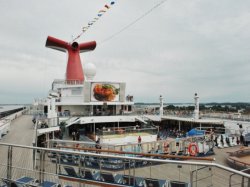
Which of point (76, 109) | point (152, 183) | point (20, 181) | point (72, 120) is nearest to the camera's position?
point (152, 183)

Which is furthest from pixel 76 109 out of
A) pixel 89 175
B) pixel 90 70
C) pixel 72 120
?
pixel 89 175

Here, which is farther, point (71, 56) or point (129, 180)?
point (71, 56)

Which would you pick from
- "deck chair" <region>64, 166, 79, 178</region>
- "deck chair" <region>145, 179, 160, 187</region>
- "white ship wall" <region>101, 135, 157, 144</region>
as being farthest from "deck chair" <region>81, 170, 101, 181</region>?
"white ship wall" <region>101, 135, 157, 144</region>

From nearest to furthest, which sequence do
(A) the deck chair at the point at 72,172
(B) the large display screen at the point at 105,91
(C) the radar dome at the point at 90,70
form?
(A) the deck chair at the point at 72,172
(B) the large display screen at the point at 105,91
(C) the radar dome at the point at 90,70

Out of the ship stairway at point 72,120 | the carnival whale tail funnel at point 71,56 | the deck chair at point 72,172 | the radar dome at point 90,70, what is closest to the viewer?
the deck chair at point 72,172

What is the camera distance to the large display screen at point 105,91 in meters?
26.8

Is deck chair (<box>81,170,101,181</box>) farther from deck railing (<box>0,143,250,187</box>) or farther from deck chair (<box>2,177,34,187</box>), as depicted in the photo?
deck chair (<box>2,177,34,187</box>)

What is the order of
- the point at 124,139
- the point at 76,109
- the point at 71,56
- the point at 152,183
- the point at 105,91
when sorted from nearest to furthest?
the point at 152,183 < the point at 124,139 < the point at 105,91 < the point at 76,109 < the point at 71,56

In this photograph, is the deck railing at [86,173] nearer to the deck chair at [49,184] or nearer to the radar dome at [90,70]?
the deck chair at [49,184]

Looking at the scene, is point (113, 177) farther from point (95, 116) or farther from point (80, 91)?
point (80, 91)

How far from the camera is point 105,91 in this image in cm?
2719

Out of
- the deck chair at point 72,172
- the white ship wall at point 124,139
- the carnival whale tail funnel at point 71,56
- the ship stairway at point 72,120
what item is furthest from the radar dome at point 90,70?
the deck chair at point 72,172

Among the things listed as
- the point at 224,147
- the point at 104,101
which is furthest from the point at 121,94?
the point at 224,147

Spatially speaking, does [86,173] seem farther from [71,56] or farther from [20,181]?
[71,56]
